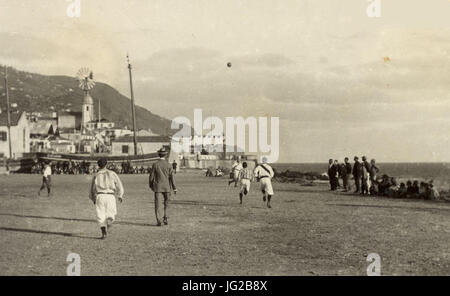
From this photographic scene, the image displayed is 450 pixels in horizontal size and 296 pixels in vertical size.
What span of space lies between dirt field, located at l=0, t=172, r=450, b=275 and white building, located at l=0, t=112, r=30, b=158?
6222 centimetres

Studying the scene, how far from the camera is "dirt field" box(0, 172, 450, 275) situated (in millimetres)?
7121

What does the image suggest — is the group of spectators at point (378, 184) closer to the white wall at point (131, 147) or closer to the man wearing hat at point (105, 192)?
the man wearing hat at point (105, 192)

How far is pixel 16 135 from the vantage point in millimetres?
78000

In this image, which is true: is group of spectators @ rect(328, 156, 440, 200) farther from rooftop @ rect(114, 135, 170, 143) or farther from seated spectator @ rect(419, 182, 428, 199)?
rooftop @ rect(114, 135, 170, 143)

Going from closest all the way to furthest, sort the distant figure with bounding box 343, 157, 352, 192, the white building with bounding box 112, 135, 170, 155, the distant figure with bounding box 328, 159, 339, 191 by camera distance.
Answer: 1. the distant figure with bounding box 343, 157, 352, 192
2. the distant figure with bounding box 328, 159, 339, 191
3. the white building with bounding box 112, 135, 170, 155

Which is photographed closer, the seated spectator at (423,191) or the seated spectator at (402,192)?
the seated spectator at (423,191)

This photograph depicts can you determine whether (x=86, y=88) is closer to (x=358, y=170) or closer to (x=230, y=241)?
(x=358, y=170)

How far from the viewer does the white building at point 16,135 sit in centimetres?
7294

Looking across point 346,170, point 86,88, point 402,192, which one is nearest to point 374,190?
point 402,192

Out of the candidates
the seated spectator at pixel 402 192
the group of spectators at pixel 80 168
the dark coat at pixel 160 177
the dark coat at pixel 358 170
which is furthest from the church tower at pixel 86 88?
the dark coat at pixel 160 177

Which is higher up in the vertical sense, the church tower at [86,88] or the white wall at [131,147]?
the church tower at [86,88]

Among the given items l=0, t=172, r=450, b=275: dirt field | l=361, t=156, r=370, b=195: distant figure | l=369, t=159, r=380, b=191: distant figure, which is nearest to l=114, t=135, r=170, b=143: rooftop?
l=369, t=159, r=380, b=191: distant figure

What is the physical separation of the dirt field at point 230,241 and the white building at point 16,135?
204ft
